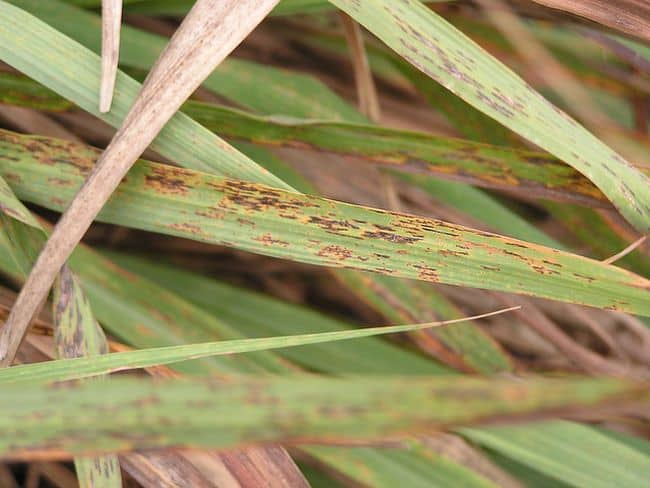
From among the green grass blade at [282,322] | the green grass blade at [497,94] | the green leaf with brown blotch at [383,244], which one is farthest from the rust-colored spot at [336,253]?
the green grass blade at [282,322]

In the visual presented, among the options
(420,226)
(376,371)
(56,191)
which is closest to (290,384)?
(420,226)

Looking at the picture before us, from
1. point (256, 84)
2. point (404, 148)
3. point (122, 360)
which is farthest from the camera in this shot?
point (256, 84)

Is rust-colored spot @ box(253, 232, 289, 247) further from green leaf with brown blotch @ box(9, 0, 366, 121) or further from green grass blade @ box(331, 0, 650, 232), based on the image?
green leaf with brown blotch @ box(9, 0, 366, 121)

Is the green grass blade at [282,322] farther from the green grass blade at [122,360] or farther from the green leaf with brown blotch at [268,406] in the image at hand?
the green leaf with brown blotch at [268,406]

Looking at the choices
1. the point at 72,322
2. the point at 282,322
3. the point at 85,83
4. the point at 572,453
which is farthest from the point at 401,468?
the point at 85,83

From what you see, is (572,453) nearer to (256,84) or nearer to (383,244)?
(383,244)

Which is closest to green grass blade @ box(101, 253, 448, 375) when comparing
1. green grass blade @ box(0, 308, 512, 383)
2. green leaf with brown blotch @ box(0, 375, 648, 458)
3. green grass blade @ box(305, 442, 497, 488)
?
green grass blade @ box(305, 442, 497, 488)

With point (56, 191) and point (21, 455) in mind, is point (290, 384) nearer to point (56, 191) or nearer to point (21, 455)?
point (21, 455)
